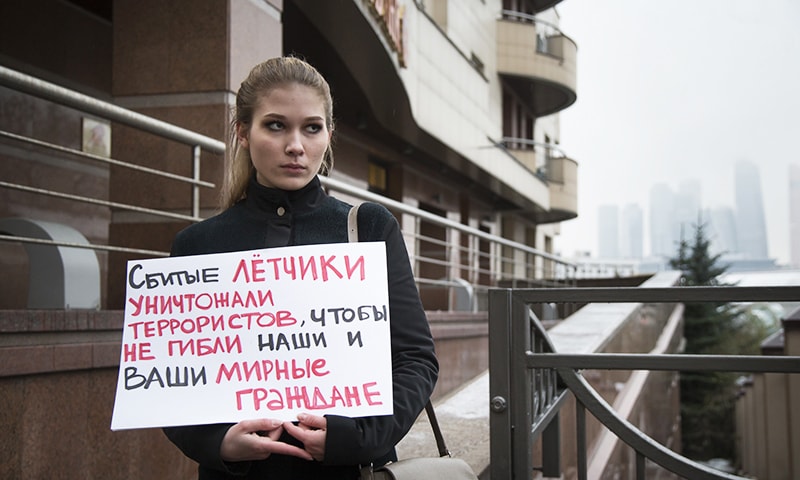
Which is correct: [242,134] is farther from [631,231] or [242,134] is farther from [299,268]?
[631,231]

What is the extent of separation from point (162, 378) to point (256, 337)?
23 centimetres

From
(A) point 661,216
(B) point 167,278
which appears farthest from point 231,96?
(A) point 661,216

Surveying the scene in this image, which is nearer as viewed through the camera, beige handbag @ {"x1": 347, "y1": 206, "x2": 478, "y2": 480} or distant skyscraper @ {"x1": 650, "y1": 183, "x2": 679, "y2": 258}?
beige handbag @ {"x1": 347, "y1": 206, "x2": 478, "y2": 480}

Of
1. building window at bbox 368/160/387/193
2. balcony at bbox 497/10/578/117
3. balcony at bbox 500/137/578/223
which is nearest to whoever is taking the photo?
building window at bbox 368/160/387/193

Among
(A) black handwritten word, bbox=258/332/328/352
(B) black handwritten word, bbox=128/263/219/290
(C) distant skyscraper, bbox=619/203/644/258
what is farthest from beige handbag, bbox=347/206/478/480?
(C) distant skyscraper, bbox=619/203/644/258

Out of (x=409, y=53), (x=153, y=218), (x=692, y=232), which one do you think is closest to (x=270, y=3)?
(x=153, y=218)

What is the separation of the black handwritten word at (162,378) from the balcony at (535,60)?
64.1 feet

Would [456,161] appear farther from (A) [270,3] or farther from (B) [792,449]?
(A) [270,3]

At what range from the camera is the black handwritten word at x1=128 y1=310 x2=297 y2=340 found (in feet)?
5.72

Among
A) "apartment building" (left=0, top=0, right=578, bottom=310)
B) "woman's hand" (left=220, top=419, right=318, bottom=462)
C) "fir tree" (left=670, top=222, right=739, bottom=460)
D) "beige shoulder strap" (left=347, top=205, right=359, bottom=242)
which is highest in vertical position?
"apartment building" (left=0, top=0, right=578, bottom=310)

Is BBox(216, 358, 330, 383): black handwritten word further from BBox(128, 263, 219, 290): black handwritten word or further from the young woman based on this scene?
BBox(128, 263, 219, 290): black handwritten word

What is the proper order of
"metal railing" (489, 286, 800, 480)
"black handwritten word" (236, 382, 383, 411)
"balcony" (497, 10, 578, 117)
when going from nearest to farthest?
1. "black handwritten word" (236, 382, 383, 411)
2. "metal railing" (489, 286, 800, 480)
3. "balcony" (497, 10, 578, 117)

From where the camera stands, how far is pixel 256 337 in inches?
68.1

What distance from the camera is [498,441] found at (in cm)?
284
